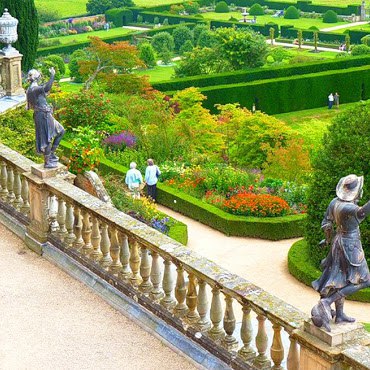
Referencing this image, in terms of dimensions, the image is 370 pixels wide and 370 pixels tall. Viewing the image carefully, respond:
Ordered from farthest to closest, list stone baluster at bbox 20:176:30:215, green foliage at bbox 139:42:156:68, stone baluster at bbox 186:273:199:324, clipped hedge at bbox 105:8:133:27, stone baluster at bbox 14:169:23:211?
1. clipped hedge at bbox 105:8:133:27
2. green foliage at bbox 139:42:156:68
3. stone baluster at bbox 14:169:23:211
4. stone baluster at bbox 20:176:30:215
5. stone baluster at bbox 186:273:199:324

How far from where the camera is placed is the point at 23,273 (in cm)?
1150

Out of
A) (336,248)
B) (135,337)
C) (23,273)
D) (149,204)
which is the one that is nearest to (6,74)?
(149,204)

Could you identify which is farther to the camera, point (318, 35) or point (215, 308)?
point (318, 35)

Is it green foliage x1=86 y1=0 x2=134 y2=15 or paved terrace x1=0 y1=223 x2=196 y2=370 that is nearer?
paved terrace x1=0 y1=223 x2=196 y2=370

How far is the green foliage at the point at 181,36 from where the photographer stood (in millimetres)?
64875

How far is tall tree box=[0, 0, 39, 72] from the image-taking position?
101 ft

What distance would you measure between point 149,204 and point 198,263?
12.2 metres

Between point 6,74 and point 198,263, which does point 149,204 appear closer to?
point 6,74

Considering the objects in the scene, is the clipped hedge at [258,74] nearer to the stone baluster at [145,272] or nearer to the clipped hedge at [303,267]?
the clipped hedge at [303,267]

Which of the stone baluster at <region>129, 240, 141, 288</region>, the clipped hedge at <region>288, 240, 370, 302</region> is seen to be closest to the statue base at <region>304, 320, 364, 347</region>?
the stone baluster at <region>129, 240, 141, 288</region>

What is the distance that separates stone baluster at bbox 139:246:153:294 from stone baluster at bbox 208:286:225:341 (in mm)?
1098

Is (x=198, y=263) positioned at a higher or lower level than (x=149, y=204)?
higher

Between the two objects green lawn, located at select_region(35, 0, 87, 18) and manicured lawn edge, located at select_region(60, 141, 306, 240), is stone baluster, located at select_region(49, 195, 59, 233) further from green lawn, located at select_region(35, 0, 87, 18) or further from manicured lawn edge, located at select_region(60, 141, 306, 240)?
green lawn, located at select_region(35, 0, 87, 18)

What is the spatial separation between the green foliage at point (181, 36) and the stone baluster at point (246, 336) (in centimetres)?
5674
